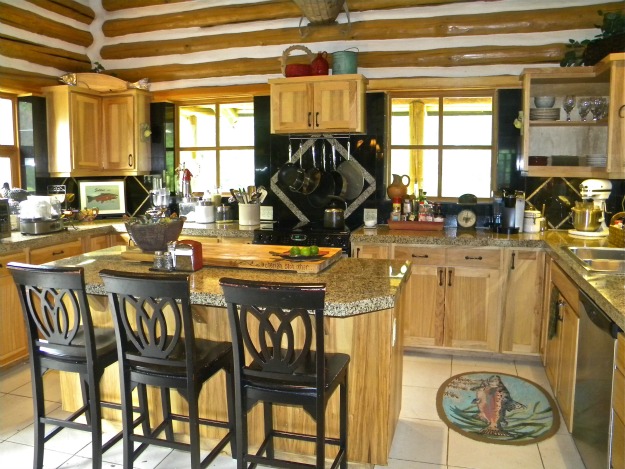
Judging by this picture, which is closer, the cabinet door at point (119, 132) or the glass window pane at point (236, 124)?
the cabinet door at point (119, 132)

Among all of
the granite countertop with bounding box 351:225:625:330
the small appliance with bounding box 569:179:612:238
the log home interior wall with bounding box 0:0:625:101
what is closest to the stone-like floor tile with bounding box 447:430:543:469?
the granite countertop with bounding box 351:225:625:330

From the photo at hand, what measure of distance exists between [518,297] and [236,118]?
3.08m

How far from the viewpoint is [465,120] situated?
4.83 m

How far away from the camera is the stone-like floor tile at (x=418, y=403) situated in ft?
10.8

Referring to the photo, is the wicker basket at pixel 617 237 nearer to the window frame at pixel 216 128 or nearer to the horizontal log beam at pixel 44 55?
the window frame at pixel 216 128

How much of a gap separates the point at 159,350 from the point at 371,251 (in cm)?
230

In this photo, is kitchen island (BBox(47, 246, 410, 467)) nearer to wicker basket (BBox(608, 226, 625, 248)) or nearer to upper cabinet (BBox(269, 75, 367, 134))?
wicker basket (BBox(608, 226, 625, 248))

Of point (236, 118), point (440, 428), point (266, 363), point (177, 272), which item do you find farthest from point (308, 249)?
point (236, 118)

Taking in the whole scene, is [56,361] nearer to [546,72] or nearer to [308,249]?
[308,249]

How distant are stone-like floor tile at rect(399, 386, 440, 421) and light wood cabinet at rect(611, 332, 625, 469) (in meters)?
1.18

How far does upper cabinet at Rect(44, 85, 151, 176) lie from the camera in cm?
496

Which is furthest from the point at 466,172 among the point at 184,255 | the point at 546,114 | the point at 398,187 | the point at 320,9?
the point at 184,255

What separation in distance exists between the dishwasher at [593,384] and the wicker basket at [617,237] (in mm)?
988

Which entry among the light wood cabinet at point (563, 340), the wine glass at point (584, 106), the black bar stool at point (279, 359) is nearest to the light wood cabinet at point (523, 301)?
the light wood cabinet at point (563, 340)
